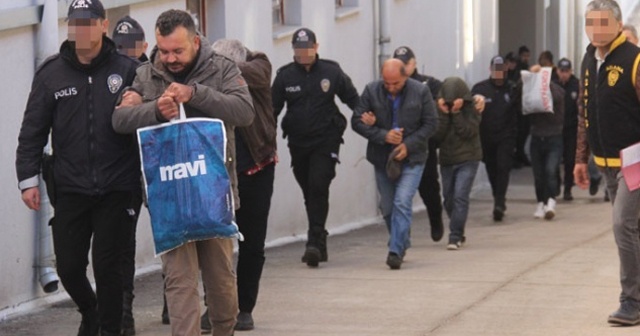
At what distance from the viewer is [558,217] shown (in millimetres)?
18578

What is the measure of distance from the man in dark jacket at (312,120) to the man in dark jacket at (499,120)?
5063 millimetres

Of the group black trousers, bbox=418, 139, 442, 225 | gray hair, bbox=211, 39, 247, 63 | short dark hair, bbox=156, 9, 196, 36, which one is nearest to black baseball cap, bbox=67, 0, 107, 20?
short dark hair, bbox=156, 9, 196, 36

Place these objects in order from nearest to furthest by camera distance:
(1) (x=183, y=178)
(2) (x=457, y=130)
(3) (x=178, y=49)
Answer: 1. (1) (x=183, y=178)
2. (3) (x=178, y=49)
3. (2) (x=457, y=130)

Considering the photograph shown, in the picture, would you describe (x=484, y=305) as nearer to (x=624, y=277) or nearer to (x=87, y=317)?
(x=624, y=277)

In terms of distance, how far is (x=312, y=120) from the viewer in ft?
40.9

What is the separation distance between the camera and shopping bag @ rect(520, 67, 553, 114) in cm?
1806

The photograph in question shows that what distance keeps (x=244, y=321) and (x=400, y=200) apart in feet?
11.1

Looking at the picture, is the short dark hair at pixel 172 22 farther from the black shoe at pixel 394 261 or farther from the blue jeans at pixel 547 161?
the blue jeans at pixel 547 161

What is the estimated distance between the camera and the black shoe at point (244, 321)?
29.6 feet

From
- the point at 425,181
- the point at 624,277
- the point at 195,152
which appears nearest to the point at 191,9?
the point at 425,181

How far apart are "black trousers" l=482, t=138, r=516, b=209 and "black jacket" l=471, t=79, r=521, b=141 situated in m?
0.06

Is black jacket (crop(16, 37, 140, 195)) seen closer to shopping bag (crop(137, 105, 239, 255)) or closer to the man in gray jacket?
the man in gray jacket

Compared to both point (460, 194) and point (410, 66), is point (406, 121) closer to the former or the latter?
point (410, 66)

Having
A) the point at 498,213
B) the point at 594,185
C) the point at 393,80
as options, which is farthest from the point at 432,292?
the point at 594,185
